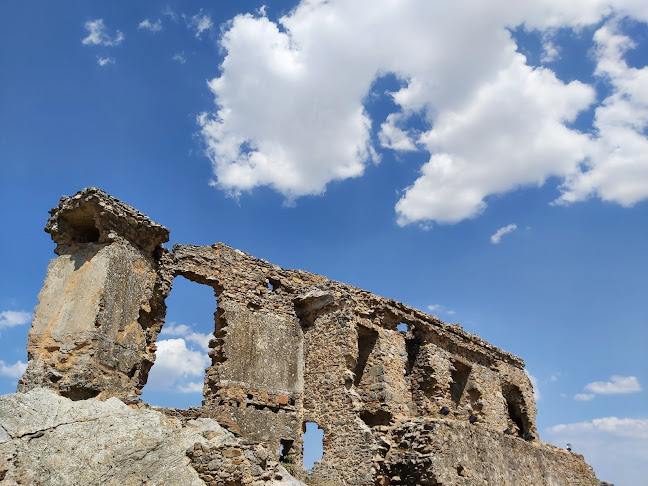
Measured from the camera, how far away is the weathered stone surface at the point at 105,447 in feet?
26.1

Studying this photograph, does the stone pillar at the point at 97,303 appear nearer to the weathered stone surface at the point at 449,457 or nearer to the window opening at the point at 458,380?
the weathered stone surface at the point at 449,457

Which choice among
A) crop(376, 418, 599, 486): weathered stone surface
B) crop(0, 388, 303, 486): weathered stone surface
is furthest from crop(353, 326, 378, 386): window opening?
crop(0, 388, 303, 486): weathered stone surface

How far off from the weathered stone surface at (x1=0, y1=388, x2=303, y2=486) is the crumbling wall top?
3.26 m

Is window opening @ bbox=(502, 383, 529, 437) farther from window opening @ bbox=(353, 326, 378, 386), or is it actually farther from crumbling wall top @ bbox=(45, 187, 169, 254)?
crumbling wall top @ bbox=(45, 187, 169, 254)

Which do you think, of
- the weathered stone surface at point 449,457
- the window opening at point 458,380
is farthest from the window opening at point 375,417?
the window opening at point 458,380

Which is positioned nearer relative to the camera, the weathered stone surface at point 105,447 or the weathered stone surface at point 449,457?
the weathered stone surface at point 105,447

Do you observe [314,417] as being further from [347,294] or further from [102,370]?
[102,370]

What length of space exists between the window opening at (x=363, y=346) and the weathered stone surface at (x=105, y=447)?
5.10 m

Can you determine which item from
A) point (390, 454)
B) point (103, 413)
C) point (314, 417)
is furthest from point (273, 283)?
point (103, 413)

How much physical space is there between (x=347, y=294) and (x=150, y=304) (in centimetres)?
483

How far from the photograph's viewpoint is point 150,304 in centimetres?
1168

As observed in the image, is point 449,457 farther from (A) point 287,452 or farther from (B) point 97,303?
(B) point 97,303

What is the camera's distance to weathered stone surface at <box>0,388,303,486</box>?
26.1ft

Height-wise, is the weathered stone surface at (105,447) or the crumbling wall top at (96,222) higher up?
the crumbling wall top at (96,222)
